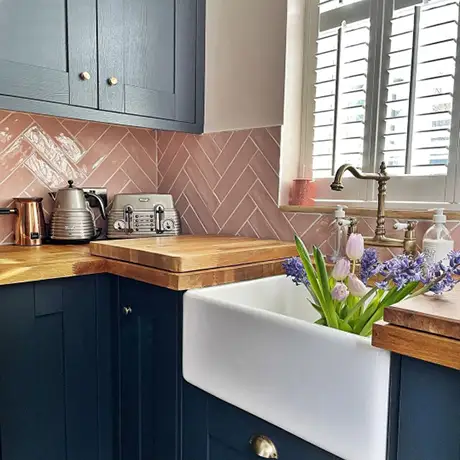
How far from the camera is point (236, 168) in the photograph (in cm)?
180

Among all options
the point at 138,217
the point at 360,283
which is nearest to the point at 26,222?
the point at 138,217

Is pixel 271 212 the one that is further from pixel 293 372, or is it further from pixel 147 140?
pixel 293 372

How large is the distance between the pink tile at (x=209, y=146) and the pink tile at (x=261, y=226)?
32 centimetres

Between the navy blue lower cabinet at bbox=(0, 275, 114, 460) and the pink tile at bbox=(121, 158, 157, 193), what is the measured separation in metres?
0.75

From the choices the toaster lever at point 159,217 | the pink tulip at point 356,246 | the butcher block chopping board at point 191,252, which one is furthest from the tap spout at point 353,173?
the toaster lever at point 159,217

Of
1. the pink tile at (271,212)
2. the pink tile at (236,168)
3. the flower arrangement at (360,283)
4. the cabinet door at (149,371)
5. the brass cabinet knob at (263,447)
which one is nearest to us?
the flower arrangement at (360,283)

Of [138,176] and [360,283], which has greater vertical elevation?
[138,176]

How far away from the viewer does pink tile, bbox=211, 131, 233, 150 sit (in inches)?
71.8

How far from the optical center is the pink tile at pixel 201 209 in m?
1.90

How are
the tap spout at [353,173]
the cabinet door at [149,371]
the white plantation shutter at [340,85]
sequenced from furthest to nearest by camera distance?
the white plantation shutter at [340,85], the cabinet door at [149,371], the tap spout at [353,173]

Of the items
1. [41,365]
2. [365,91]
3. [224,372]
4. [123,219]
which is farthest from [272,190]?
[41,365]

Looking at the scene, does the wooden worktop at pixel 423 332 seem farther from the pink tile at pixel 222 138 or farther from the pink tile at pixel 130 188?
the pink tile at pixel 130 188

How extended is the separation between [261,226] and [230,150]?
0.34m

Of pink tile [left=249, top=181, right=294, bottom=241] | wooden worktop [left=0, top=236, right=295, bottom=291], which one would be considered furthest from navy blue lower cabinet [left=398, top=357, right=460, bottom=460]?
pink tile [left=249, top=181, right=294, bottom=241]
